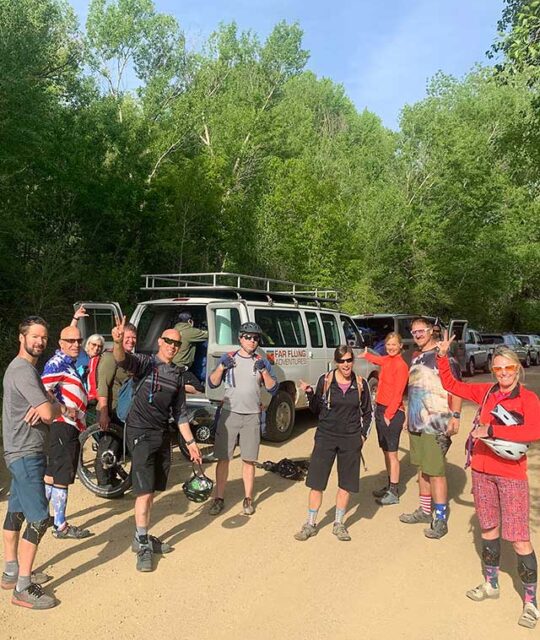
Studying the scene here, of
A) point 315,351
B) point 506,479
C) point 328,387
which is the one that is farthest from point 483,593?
point 315,351

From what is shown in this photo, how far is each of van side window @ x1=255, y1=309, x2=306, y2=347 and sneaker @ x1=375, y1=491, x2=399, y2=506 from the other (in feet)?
10.6

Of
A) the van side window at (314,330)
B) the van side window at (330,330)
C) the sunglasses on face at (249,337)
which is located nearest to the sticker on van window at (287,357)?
the van side window at (314,330)

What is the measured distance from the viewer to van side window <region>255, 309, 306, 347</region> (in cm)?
872

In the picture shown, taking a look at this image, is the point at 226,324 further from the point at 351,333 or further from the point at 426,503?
the point at 426,503

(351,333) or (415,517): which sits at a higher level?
(351,333)

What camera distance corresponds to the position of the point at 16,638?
3.38 m

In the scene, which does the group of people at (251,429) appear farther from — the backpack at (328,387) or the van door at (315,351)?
the van door at (315,351)

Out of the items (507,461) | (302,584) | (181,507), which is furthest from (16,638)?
(507,461)

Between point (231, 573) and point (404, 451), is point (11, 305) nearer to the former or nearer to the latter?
point (404, 451)

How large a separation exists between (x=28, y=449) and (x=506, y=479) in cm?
315

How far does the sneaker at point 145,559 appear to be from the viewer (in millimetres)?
4332

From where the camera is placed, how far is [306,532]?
5.04m

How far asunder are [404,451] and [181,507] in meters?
3.83

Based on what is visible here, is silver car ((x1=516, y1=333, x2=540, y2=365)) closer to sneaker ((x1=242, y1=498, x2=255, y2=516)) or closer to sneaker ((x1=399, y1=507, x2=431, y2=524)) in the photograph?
sneaker ((x1=399, y1=507, x2=431, y2=524))
